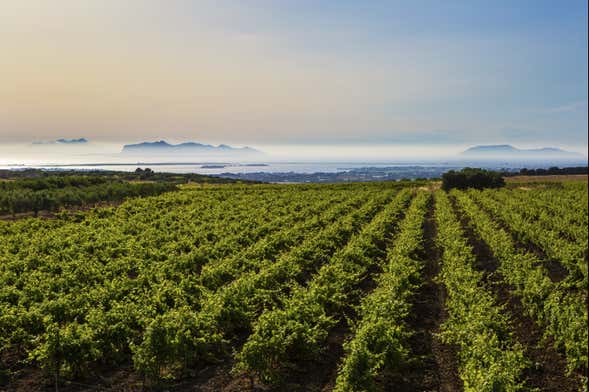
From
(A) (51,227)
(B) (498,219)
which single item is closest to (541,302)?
(B) (498,219)

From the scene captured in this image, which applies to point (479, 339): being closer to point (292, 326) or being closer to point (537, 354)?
point (537, 354)

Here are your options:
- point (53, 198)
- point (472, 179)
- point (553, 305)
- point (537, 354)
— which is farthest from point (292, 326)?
point (472, 179)

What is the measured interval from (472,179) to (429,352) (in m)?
63.1

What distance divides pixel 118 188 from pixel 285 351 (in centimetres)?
5946

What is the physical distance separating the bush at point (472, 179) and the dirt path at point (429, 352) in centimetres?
5617

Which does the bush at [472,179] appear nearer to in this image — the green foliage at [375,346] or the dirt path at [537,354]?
the dirt path at [537,354]

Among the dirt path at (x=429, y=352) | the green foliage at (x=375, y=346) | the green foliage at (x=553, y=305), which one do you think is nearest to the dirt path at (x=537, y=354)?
the green foliage at (x=553, y=305)

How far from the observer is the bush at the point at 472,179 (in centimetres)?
6538

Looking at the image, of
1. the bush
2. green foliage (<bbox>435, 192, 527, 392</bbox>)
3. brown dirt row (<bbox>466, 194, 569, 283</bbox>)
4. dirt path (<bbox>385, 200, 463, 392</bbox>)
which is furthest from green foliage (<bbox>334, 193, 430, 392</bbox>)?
the bush

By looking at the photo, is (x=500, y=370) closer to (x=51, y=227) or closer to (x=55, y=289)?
(x=55, y=289)

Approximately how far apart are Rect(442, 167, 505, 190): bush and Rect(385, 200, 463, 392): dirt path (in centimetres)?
5617

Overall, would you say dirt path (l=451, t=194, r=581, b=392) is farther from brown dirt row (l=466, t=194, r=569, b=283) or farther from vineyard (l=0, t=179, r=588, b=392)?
brown dirt row (l=466, t=194, r=569, b=283)

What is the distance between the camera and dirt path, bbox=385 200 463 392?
29.5 ft

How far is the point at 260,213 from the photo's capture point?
35.9 m
